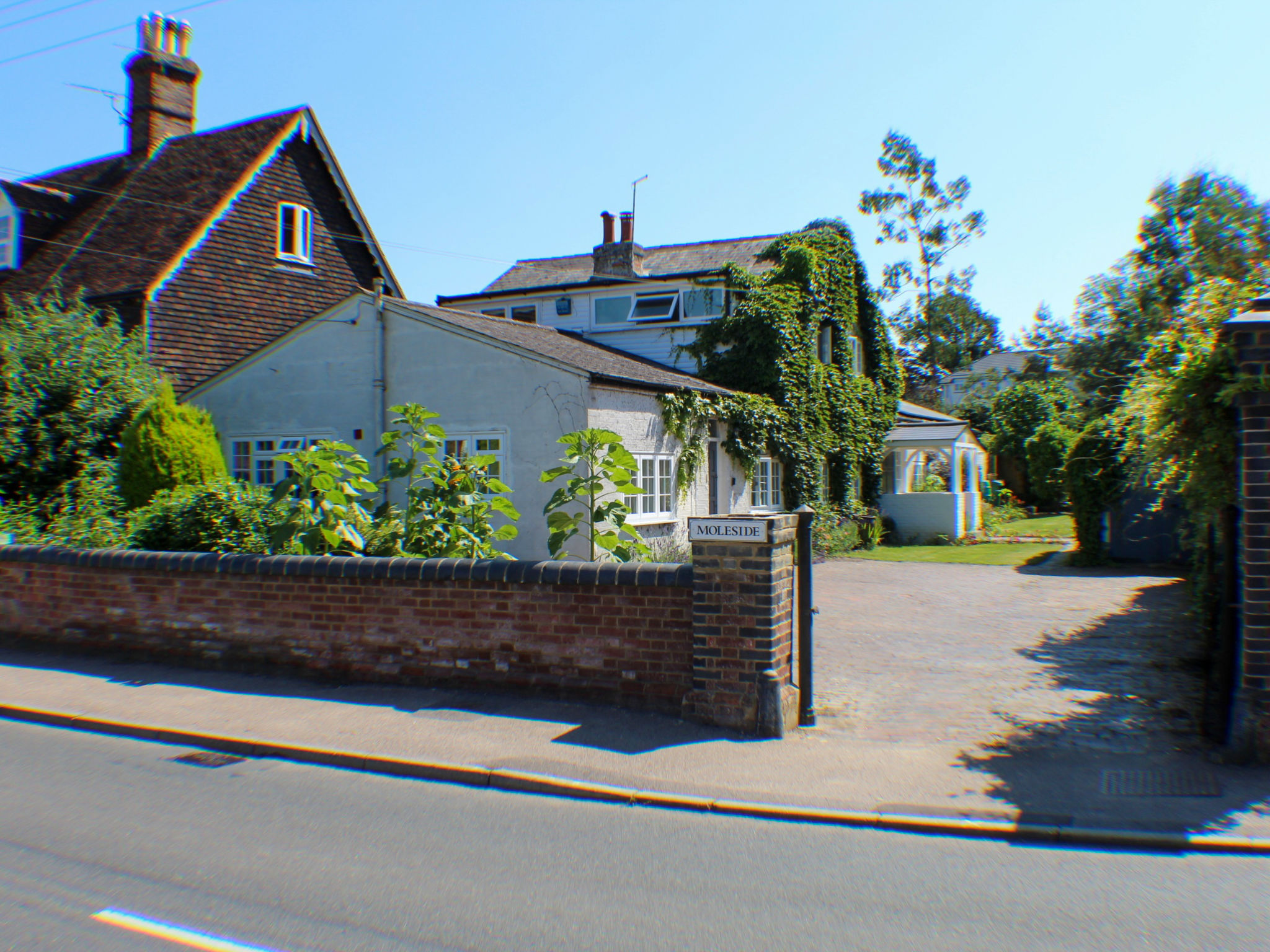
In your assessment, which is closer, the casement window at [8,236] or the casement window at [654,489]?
the casement window at [654,489]

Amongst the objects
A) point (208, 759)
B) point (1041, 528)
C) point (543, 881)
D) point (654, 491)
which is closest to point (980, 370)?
point (1041, 528)

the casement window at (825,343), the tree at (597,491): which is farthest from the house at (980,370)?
the tree at (597,491)

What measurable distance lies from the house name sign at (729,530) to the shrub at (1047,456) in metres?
26.5

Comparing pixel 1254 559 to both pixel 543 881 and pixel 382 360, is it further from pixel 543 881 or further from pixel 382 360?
pixel 382 360

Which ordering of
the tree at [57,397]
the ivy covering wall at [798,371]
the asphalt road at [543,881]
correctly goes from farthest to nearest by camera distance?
1. the ivy covering wall at [798,371]
2. the tree at [57,397]
3. the asphalt road at [543,881]

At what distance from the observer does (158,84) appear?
2212cm

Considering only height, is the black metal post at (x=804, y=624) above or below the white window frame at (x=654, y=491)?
below

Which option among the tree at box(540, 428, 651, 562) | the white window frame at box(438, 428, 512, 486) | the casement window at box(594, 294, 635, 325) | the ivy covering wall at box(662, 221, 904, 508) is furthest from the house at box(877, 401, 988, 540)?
the tree at box(540, 428, 651, 562)

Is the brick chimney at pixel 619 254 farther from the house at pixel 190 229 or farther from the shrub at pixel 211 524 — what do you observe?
the shrub at pixel 211 524

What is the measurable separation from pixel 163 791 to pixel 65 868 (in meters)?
1.25

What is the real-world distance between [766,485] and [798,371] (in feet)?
9.80

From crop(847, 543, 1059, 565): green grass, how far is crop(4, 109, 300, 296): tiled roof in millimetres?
16362

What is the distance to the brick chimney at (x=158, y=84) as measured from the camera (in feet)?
70.5

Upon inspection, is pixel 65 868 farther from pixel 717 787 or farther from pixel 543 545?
pixel 543 545
